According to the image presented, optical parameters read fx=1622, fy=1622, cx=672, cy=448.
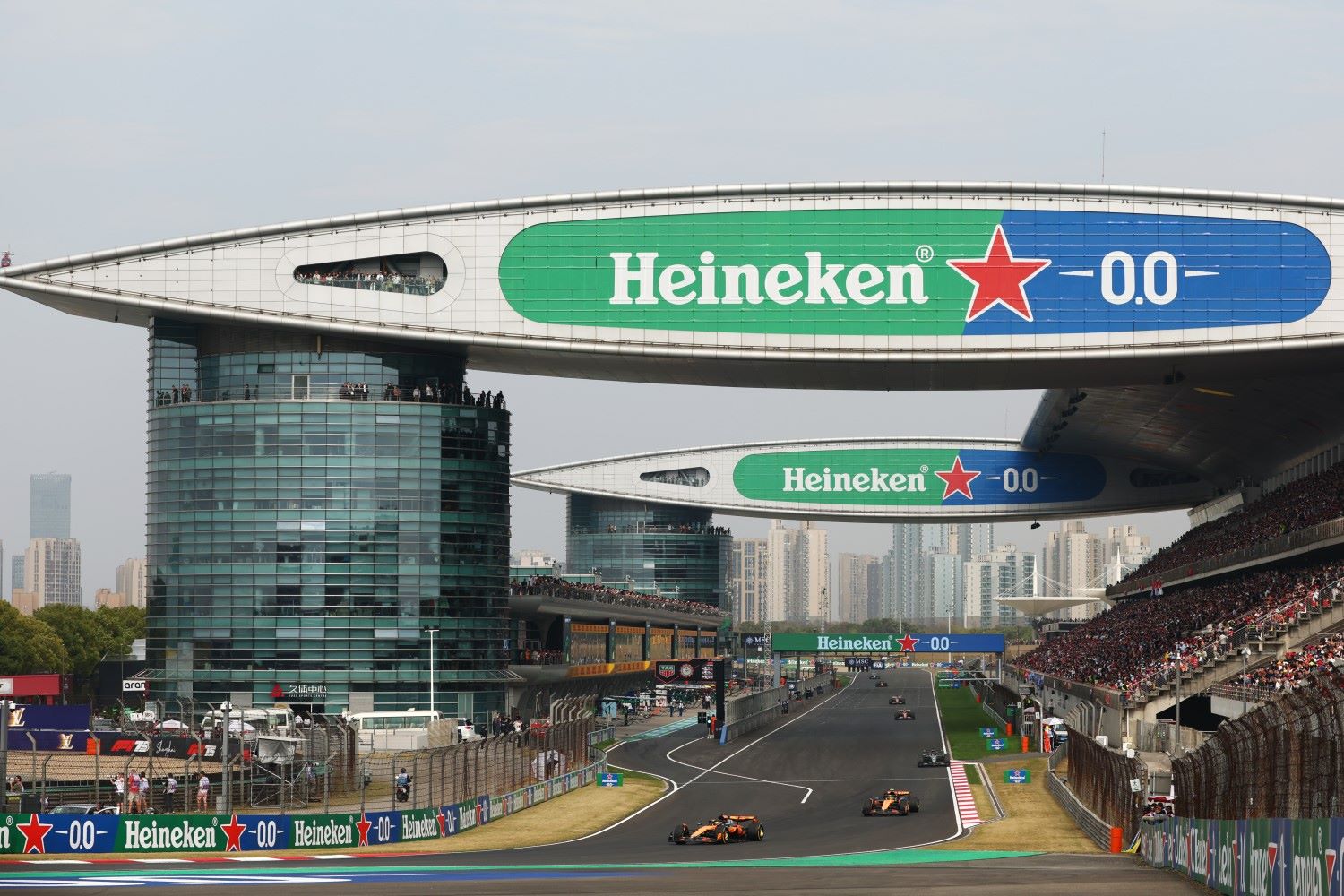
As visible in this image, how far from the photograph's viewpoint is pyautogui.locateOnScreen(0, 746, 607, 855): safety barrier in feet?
108

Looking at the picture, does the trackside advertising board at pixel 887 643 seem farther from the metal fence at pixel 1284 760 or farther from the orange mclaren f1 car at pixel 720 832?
the metal fence at pixel 1284 760

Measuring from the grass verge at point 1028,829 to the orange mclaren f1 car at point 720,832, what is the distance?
15.5 feet

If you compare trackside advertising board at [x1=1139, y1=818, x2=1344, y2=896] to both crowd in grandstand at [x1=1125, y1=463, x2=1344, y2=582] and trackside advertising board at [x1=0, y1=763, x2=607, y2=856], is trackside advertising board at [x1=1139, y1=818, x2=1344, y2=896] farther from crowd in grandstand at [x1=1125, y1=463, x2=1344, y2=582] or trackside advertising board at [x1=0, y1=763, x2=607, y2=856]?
crowd in grandstand at [x1=1125, y1=463, x2=1344, y2=582]

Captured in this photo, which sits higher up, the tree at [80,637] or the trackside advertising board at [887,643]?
the trackside advertising board at [887,643]

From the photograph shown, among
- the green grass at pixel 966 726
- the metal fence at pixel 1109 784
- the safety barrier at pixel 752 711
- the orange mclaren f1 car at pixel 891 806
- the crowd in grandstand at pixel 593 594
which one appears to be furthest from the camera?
the crowd in grandstand at pixel 593 594

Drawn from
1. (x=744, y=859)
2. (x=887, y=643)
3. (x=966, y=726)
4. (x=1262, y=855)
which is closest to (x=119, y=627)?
(x=887, y=643)

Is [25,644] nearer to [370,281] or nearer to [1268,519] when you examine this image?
[370,281]

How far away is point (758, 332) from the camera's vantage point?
201 ft

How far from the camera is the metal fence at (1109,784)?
117ft

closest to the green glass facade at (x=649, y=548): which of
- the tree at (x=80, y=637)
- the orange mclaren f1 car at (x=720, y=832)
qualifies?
the tree at (x=80, y=637)

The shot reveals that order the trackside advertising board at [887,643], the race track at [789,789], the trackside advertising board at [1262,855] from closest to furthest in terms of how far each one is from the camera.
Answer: the trackside advertising board at [1262,855], the race track at [789,789], the trackside advertising board at [887,643]

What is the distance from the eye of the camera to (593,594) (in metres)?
108

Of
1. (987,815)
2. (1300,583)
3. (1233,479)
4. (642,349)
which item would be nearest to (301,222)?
(642,349)

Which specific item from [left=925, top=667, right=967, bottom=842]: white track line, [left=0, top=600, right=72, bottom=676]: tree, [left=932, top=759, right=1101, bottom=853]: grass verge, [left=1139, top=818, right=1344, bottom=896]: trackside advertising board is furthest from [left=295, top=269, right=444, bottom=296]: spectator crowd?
[left=0, top=600, right=72, bottom=676]: tree
